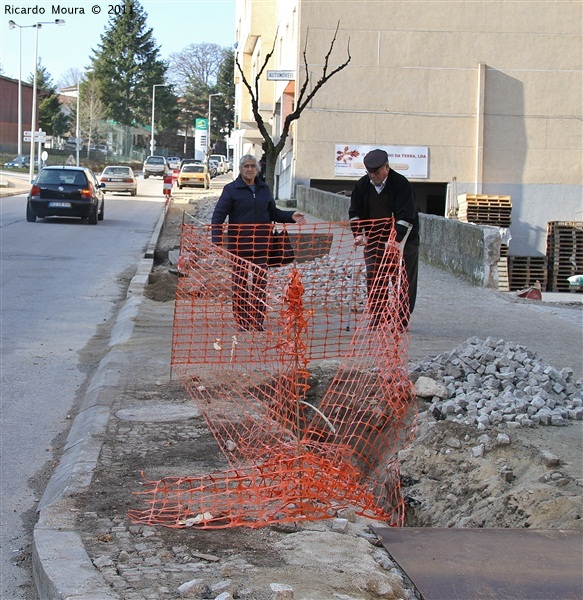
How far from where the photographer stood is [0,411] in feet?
22.4

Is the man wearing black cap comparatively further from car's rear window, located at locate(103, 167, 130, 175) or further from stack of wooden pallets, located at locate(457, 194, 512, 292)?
car's rear window, located at locate(103, 167, 130, 175)

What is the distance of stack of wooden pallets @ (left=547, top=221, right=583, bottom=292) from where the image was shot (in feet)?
70.7

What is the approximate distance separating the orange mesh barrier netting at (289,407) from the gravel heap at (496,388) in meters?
0.25

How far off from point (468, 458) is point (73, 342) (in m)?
5.67

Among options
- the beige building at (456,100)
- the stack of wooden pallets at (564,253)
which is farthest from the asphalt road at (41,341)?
the beige building at (456,100)

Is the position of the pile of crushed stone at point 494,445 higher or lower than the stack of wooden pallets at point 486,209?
lower

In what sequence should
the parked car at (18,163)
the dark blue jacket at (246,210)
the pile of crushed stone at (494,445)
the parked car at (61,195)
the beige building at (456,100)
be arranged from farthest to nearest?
the parked car at (18,163) < the beige building at (456,100) < the parked car at (61,195) < the dark blue jacket at (246,210) < the pile of crushed stone at (494,445)

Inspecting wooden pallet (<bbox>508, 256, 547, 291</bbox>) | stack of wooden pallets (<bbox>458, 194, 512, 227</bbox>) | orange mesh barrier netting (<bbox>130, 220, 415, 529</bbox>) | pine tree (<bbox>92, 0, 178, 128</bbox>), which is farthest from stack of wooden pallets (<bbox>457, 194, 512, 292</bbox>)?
pine tree (<bbox>92, 0, 178, 128</bbox>)

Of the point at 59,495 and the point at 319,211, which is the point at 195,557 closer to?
the point at 59,495

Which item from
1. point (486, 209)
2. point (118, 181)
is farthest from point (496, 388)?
point (118, 181)

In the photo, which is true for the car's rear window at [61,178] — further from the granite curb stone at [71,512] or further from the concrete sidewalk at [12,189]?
the granite curb stone at [71,512]

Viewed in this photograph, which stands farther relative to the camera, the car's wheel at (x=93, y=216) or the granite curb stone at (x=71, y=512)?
the car's wheel at (x=93, y=216)

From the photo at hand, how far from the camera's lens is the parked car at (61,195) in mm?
25531

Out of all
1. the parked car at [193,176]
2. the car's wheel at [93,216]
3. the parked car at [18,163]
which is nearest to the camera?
the car's wheel at [93,216]
